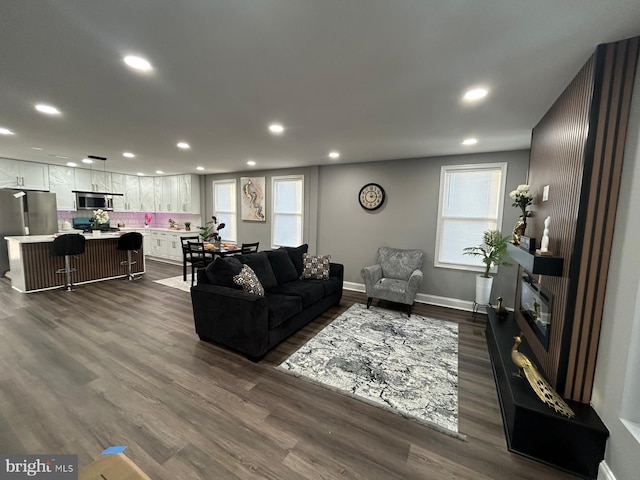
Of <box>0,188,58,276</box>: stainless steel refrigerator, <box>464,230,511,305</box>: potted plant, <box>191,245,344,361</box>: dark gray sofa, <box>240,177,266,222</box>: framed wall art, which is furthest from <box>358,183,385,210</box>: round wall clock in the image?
<box>0,188,58,276</box>: stainless steel refrigerator

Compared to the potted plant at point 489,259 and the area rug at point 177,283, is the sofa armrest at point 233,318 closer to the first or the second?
the area rug at point 177,283

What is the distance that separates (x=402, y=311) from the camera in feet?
13.3

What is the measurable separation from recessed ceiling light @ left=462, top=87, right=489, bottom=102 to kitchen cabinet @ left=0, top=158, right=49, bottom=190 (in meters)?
8.85

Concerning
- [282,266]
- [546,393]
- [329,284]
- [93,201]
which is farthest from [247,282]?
[93,201]

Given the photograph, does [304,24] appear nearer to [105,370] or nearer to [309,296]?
[309,296]

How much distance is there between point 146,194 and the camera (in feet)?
26.2

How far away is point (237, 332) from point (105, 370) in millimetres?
1207

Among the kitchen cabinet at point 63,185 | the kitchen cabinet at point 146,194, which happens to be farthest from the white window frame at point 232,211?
the kitchen cabinet at point 63,185

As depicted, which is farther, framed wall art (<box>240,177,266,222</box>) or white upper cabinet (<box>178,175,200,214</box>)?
white upper cabinet (<box>178,175,200,214</box>)

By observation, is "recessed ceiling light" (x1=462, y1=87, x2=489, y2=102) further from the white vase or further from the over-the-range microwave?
the over-the-range microwave

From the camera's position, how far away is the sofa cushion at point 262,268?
341 cm

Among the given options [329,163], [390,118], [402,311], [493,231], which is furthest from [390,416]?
[329,163]

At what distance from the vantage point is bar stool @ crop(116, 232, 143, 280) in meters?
5.24

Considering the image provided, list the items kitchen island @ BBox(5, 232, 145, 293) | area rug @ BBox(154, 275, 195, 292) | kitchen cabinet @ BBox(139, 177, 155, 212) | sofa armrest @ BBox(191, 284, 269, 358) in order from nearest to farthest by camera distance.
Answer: sofa armrest @ BBox(191, 284, 269, 358) → kitchen island @ BBox(5, 232, 145, 293) → area rug @ BBox(154, 275, 195, 292) → kitchen cabinet @ BBox(139, 177, 155, 212)
